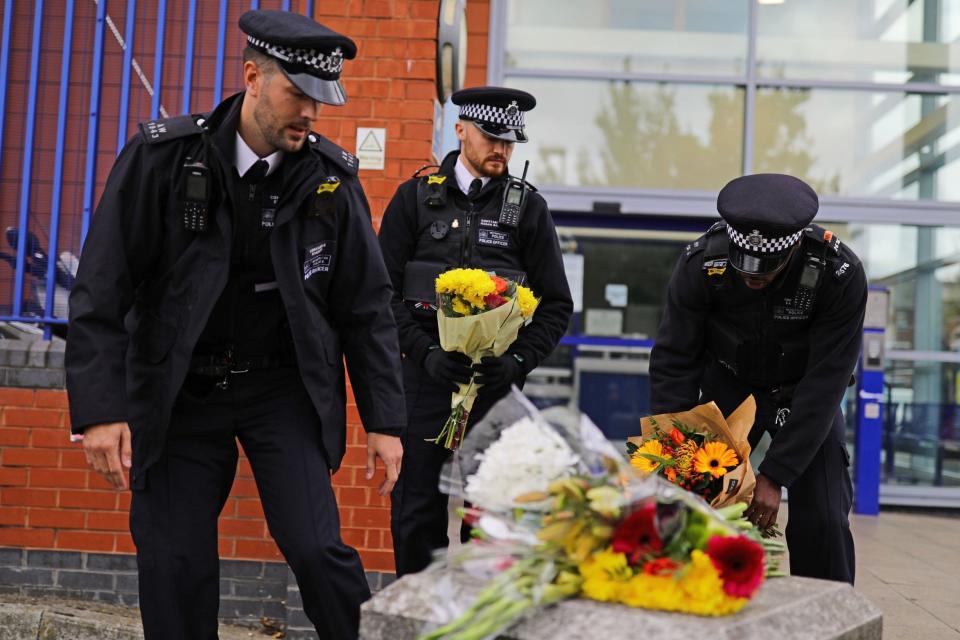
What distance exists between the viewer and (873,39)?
9133mm

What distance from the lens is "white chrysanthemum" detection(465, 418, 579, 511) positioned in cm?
208

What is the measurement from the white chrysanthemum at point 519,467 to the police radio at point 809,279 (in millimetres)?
1853

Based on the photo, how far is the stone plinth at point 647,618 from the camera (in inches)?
74.5

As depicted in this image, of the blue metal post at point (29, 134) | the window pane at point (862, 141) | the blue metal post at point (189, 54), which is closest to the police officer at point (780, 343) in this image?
the blue metal post at point (189, 54)

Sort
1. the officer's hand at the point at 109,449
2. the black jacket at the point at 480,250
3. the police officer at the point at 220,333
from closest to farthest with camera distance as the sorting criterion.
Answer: the officer's hand at the point at 109,449 → the police officer at the point at 220,333 → the black jacket at the point at 480,250

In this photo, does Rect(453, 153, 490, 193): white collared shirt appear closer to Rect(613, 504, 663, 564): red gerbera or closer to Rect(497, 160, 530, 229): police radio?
Rect(497, 160, 530, 229): police radio

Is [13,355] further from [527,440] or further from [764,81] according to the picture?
[764,81]

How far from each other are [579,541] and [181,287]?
5.14ft

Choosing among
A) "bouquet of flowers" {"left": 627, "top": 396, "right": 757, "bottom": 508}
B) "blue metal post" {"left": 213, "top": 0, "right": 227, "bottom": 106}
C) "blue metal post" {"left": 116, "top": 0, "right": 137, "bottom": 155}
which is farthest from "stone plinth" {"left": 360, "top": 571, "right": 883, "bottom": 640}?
"blue metal post" {"left": 116, "top": 0, "right": 137, "bottom": 155}

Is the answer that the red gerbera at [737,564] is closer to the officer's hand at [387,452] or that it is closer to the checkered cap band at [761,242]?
the officer's hand at [387,452]

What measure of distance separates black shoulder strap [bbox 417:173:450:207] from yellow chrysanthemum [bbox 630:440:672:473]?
1405 mm

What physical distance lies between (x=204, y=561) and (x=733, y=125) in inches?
272

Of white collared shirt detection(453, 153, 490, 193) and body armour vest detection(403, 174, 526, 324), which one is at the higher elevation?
white collared shirt detection(453, 153, 490, 193)

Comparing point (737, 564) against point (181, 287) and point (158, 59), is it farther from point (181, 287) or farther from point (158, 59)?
point (158, 59)
